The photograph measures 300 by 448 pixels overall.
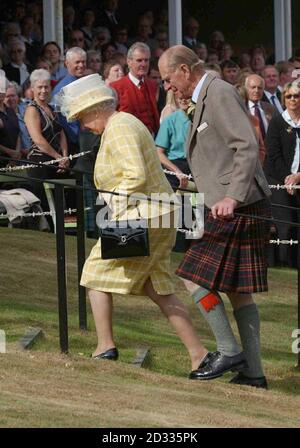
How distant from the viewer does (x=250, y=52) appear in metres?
21.4

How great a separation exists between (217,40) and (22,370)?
1319 cm

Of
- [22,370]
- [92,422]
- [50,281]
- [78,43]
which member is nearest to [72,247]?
[50,281]

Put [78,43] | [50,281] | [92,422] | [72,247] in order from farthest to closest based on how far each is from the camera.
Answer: [78,43]
[72,247]
[50,281]
[92,422]

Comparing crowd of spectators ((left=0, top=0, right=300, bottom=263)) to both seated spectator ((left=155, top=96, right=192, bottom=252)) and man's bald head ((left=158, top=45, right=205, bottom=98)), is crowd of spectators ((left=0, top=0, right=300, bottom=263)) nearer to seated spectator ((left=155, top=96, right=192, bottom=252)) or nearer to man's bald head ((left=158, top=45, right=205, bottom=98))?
seated spectator ((left=155, top=96, right=192, bottom=252))

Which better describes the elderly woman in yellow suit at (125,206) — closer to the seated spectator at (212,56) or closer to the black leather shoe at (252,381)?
the black leather shoe at (252,381)

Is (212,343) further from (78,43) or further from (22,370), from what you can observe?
(78,43)

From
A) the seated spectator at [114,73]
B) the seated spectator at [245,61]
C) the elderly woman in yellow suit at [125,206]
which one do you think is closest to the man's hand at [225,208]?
the elderly woman in yellow suit at [125,206]

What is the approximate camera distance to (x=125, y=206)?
902 centimetres

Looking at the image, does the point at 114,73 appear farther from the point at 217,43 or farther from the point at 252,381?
the point at 252,381

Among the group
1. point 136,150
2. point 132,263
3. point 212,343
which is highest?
point 136,150

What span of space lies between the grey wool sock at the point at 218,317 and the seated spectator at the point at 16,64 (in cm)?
807

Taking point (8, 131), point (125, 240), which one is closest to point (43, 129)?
point (8, 131)

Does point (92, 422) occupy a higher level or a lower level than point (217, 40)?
lower

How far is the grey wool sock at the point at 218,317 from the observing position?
894 centimetres
